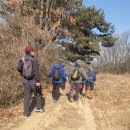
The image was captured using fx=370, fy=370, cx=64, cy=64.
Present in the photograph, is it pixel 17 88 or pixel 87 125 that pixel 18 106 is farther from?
pixel 87 125

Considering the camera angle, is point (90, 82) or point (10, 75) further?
point (90, 82)

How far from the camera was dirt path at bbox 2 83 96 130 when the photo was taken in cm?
1123

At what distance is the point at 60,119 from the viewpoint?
1220cm

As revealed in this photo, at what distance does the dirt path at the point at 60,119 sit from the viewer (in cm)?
1123

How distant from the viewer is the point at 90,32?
133ft

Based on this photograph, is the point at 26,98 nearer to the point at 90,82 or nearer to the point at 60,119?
the point at 60,119

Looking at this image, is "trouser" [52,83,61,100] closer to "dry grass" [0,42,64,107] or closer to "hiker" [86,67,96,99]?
"dry grass" [0,42,64,107]

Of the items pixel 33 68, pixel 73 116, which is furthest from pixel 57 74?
pixel 33 68

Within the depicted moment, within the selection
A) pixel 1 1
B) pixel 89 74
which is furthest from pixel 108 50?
pixel 89 74

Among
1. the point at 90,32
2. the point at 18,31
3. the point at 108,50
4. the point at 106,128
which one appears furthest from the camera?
the point at 108,50

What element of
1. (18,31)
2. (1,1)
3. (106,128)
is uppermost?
(1,1)

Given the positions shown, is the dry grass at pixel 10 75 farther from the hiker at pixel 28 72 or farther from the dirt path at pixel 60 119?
the hiker at pixel 28 72

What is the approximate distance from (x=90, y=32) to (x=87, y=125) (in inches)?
1165

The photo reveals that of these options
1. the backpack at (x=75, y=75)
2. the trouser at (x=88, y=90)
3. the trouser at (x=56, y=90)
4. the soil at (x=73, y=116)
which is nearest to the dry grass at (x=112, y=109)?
the soil at (x=73, y=116)
